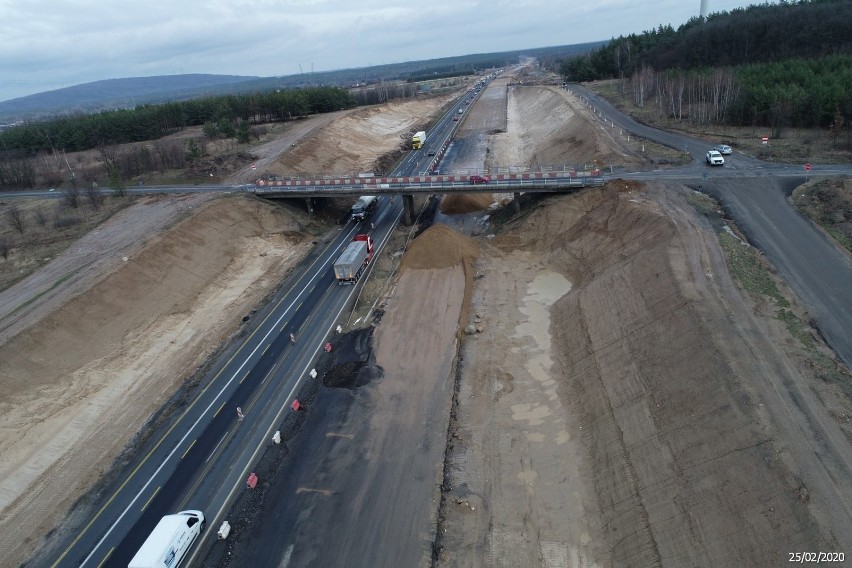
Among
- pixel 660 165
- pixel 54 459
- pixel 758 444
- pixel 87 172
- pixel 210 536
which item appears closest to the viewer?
pixel 758 444

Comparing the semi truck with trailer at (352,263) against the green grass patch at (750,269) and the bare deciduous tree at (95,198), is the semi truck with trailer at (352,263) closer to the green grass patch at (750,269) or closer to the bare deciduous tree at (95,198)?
the green grass patch at (750,269)

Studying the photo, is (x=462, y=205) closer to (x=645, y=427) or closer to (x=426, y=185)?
(x=426, y=185)

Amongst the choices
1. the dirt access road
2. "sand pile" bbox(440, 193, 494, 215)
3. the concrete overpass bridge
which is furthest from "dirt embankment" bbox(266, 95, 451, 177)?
the dirt access road

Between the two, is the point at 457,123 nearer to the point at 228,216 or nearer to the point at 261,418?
the point at 228,216

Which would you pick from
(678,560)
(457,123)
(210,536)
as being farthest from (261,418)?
(457,123)

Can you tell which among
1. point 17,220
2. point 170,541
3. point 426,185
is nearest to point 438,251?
point 426,185

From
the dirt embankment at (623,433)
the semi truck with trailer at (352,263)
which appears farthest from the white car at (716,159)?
the semi truck with trailer at (352,263)
